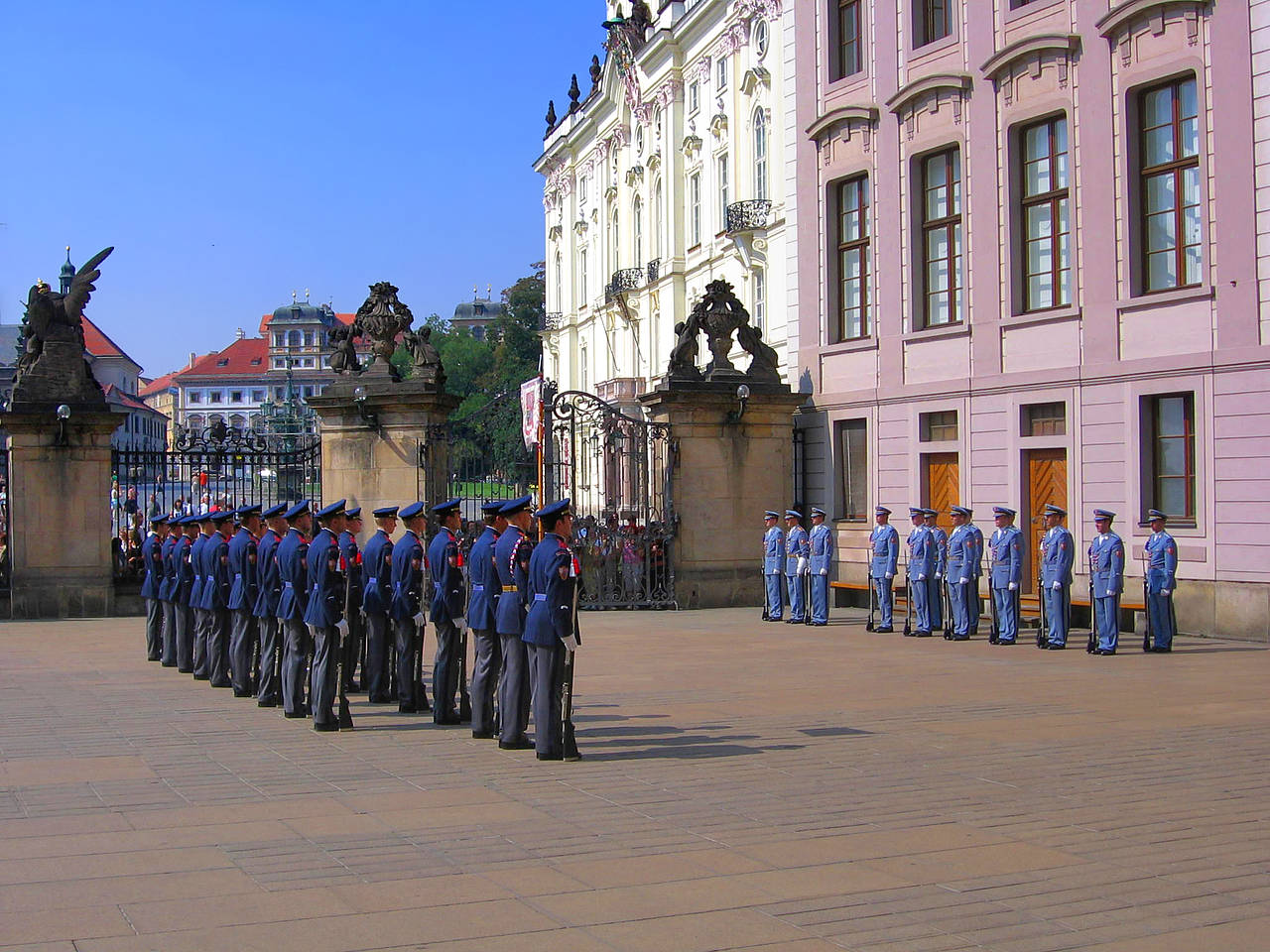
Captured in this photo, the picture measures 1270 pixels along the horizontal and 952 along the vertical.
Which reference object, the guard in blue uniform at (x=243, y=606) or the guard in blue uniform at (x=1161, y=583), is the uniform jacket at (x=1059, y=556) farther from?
the guard in blue uniform at (x=243, y=606)

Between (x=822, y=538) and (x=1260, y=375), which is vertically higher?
(x=1260, y=375)

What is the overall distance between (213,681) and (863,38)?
15701 millimetres

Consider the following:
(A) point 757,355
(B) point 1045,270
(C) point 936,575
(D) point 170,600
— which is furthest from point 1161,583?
(D) point 170,600

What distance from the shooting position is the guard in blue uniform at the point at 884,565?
68.2 feet

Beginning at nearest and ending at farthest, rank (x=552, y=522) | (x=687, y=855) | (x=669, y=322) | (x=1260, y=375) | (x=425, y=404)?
(x=687, y=855), (x=552, y=522), (x=1260, y=375), (x=425, y=404), (x=669, y=322)

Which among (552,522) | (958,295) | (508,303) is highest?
(508,303)

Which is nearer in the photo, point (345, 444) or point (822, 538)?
point (822, 538)

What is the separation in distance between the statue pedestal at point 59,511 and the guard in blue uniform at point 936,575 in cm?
1263

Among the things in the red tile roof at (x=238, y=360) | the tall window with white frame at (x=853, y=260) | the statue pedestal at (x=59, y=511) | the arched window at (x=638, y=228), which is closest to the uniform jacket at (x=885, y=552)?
the tall window with white frame at (x=853, y=260)

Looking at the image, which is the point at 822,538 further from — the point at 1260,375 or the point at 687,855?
the point at 687,855

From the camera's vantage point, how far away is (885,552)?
69.4 feet

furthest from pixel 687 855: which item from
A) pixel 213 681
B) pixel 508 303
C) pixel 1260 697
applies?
pixel 508 303

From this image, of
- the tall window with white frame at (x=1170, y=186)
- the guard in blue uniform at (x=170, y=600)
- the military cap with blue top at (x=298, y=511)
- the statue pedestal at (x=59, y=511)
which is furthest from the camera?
the statue pedestal at (x=59, y=511)

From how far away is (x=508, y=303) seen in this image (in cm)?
11125
